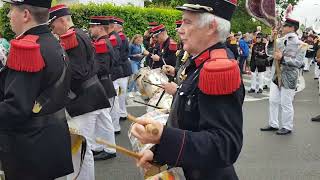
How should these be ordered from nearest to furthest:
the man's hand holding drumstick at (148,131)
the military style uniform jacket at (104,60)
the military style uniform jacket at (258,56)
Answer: the man's hand holding drumstick at (148,131), the military style uniform jacket at (104,60), the military style uniform jacket at (258,56)

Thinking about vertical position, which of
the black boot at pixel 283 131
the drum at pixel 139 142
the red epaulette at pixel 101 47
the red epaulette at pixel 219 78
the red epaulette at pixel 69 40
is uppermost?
the red epaulette at pixel 219 78

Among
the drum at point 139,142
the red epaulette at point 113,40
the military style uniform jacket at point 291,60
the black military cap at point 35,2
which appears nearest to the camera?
the drum at point 139,142

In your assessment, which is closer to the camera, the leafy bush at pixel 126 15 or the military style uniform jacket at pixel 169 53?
the military style uniform jacket at pixel 169 53

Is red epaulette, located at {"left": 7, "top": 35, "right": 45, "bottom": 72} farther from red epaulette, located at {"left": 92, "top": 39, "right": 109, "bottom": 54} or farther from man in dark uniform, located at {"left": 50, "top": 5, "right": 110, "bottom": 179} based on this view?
red epaulette, located at {"left": 92, "top": 39, "right": 109, "bottom": 54}

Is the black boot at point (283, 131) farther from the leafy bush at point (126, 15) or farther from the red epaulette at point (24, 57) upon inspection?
the leafy bush at point (126, 15)

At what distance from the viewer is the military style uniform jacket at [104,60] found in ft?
22.0

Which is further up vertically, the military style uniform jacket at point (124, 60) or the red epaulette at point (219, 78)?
the red epaulette at point (219, 78)

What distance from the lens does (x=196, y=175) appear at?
7.38 feet

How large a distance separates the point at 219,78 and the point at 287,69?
20.4 ft

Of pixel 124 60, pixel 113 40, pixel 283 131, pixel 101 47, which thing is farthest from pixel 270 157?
pixel 124 60

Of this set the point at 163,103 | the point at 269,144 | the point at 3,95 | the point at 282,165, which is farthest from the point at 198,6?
the point at 269,144

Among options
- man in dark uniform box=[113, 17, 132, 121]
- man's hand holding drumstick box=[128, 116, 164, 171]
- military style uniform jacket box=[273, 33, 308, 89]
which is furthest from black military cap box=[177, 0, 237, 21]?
man in dark uniform box=[113, 17, 132, 121]

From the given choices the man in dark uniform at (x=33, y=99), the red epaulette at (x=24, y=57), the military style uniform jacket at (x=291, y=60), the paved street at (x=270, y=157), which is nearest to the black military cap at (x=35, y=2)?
the man in dark uniform at (x=33, y=99)

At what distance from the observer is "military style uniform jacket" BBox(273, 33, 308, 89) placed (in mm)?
7863
